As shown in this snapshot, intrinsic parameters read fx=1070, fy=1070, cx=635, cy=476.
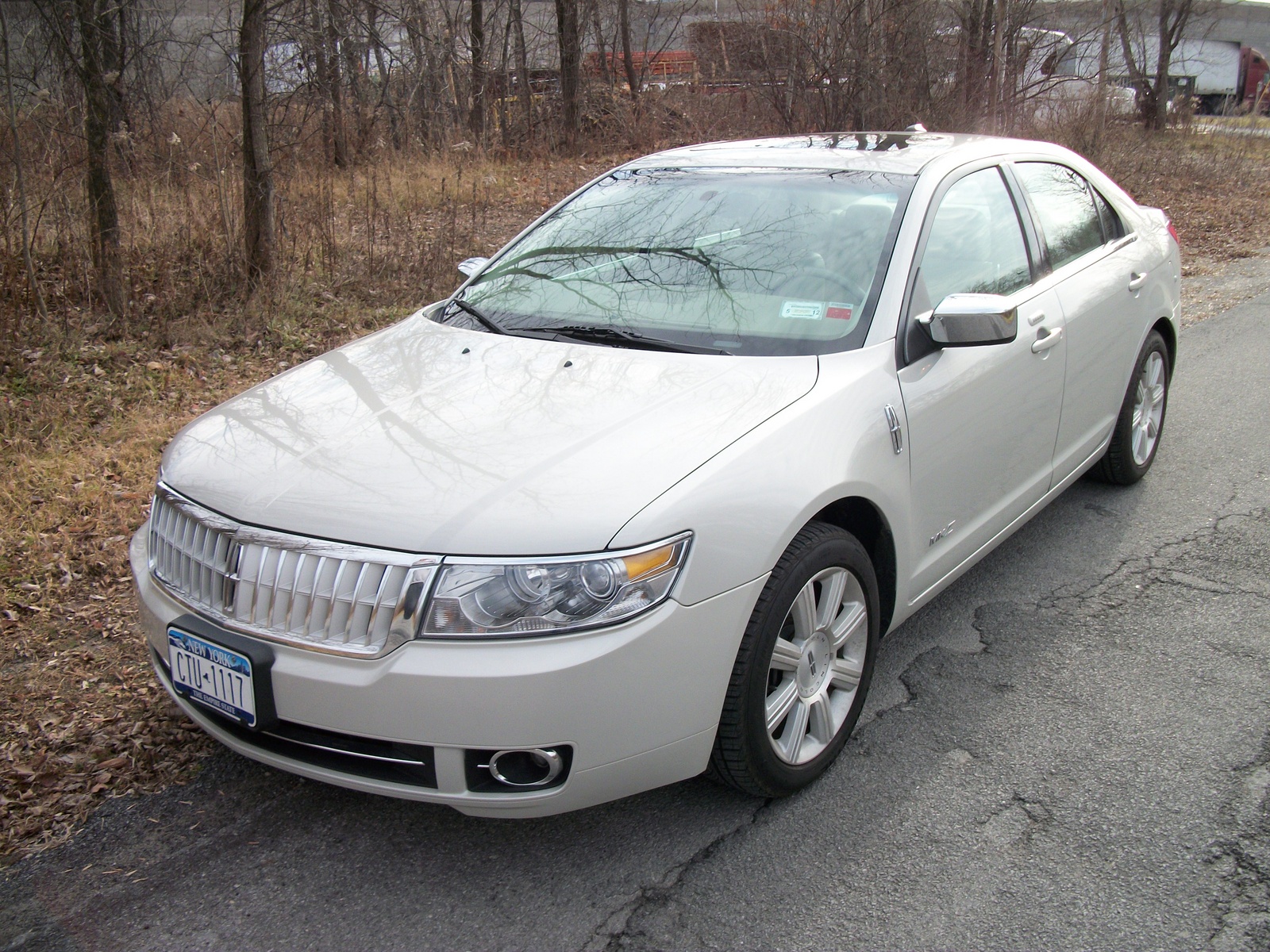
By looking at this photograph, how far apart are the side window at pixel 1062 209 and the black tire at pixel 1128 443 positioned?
645mm

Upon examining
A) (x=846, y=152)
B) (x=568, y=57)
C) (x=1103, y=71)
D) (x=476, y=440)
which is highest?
(x=568, y=57)

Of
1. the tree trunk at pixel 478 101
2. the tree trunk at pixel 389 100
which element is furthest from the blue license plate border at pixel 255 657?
the tree trunk at pixel 478 101

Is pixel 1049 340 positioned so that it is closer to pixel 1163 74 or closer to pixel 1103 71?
pixel 1103 71

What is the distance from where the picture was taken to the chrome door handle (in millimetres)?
3778

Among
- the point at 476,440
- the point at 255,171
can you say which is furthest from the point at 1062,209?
the point at 255,171

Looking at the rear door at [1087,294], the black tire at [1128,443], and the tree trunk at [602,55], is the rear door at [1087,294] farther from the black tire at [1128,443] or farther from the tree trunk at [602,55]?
the tree trunk at [602,55]

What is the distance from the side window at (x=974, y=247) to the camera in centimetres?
347

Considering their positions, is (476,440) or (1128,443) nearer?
(476,440)

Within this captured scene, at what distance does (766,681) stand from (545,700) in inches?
25.1

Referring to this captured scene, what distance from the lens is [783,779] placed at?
9.20 feet

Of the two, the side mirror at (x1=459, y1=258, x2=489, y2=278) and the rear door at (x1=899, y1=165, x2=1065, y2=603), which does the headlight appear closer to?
the rear door at (x1=899, y1=165, x2=1065, y2=603)

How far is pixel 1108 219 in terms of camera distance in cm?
475

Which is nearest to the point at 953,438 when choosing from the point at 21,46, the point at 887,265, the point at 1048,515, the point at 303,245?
the point at 887,265

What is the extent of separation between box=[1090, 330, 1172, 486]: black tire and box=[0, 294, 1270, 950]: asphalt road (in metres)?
1.39
